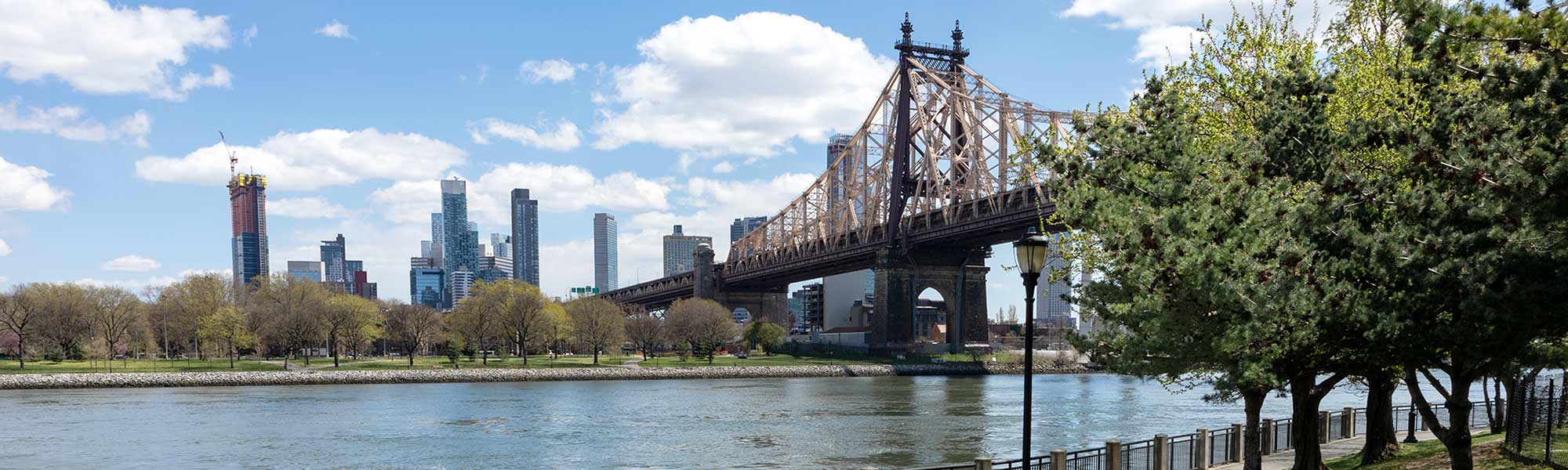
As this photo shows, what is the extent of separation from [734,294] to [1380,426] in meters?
136

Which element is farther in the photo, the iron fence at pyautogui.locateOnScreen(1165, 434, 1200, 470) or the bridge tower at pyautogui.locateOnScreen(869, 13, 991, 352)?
the bridge tower at pyautogui.locateOnScreen(869, 13, 991, 352)

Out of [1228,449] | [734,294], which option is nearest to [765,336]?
[734,294]

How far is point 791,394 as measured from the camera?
70125mm

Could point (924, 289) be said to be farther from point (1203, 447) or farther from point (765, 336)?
point (1203, 447)

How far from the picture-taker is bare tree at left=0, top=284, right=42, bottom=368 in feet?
291

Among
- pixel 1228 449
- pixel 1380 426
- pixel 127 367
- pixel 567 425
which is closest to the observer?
pixel 1380 426

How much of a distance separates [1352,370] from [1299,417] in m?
2.75

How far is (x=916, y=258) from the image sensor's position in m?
107

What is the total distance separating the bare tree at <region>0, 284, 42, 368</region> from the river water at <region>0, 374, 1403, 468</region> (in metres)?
22.0

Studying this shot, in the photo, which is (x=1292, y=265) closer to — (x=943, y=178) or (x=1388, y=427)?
(x=1388, y=427)

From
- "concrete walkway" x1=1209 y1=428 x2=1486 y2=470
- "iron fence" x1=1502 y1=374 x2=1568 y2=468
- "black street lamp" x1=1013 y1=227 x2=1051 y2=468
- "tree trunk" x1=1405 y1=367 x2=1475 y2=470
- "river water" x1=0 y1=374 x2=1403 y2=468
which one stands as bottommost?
"river water" x1=0 y1=374 x2=1403 y2=468

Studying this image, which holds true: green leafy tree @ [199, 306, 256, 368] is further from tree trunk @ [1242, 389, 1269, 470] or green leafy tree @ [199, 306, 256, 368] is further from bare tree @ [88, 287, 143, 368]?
tree trunk @ [1242, 389, 1269, 470]

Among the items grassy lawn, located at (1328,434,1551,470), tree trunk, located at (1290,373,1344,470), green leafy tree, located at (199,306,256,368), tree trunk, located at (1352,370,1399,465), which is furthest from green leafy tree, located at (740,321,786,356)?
tree trunk, located at (1290,373,1344,470)

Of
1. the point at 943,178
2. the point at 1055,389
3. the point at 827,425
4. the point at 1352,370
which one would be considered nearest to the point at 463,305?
the point at 943,178
